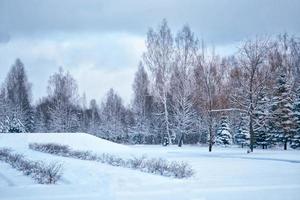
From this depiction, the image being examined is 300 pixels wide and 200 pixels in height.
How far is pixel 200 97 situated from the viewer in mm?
51469

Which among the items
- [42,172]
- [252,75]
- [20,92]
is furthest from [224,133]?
[42,172]

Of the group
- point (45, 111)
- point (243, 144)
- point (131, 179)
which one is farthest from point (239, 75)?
point (45, 111)

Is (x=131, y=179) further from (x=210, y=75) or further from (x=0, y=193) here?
(x=210, y=75)

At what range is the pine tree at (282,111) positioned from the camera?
4738 centimetres

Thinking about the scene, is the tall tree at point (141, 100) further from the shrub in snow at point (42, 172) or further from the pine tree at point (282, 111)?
the shrub in snow at point (42, 172)

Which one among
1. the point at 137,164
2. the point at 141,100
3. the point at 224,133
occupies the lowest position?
the point at 137,164

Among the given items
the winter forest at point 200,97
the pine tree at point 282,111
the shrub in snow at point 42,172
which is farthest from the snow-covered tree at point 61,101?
the shrub in snow at point 42,172

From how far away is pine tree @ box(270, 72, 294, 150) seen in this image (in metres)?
47.4

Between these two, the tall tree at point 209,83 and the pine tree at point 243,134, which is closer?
the tall tree at point 209,83

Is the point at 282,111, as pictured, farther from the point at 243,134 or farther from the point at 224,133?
the point at 224,133

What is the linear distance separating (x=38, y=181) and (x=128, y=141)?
2229 inches

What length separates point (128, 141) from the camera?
73.9 metres

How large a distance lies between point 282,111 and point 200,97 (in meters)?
9.10

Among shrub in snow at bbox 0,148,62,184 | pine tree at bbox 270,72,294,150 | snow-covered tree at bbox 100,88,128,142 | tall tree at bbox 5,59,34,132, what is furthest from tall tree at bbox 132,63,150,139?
shrub in snow at bbox 0,148,62,184
